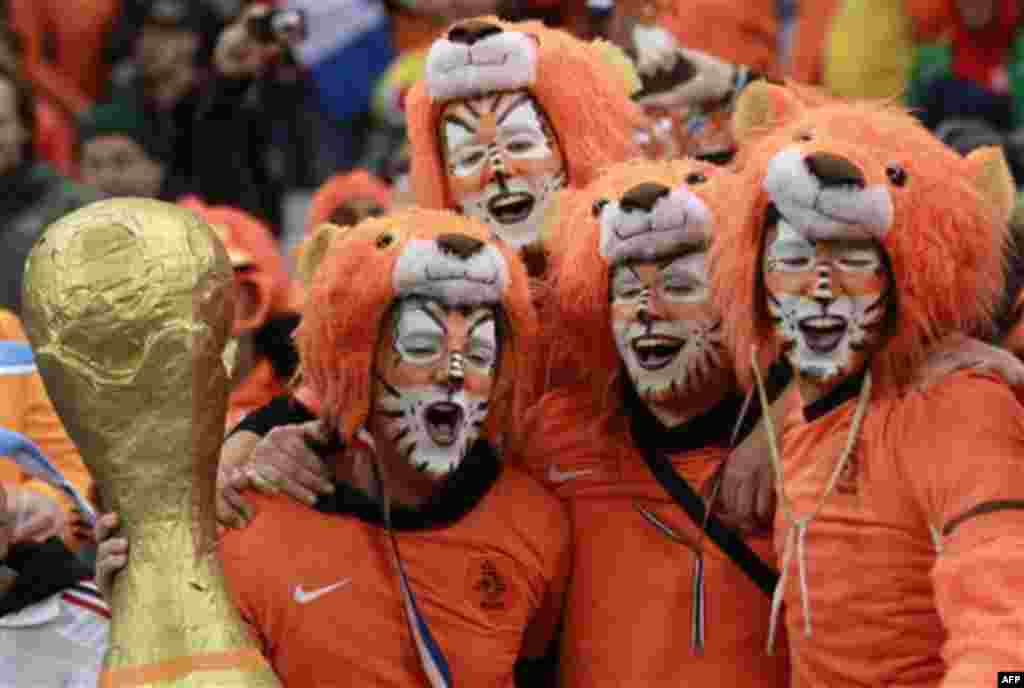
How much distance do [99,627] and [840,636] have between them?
118 centimetres

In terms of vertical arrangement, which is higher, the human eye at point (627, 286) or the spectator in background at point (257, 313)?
the human eye at point (627, 286)

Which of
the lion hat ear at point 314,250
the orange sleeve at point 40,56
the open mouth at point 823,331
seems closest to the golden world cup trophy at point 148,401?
the lion hat ear at point 314,250

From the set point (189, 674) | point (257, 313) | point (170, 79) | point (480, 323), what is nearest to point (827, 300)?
point (480, 323)

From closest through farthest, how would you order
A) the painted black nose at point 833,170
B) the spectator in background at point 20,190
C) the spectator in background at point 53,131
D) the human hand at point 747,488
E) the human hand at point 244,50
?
the painted black nose at point 833,170
the human hand at point 747,488
the human hand at point 244,50
the spectator in background at point 20,190
the spectator in background at point 53,131

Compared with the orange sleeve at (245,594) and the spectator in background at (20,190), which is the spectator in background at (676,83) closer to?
the orange sleeve at (245,594)

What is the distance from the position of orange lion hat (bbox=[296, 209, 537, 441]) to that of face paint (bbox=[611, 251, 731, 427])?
16 cm

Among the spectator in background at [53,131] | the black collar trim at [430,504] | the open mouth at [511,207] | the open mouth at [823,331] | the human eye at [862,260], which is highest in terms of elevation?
the human eye at [862,260]

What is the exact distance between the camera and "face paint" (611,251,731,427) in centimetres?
362

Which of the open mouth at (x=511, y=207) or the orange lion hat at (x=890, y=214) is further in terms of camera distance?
the open mouth at (x=511, y=207)

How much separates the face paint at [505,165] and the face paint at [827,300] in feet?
2.31

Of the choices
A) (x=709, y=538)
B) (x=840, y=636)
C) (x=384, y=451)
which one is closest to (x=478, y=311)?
(x=384, y=451)

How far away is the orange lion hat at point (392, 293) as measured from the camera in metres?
3.51

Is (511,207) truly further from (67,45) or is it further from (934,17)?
(67,45)

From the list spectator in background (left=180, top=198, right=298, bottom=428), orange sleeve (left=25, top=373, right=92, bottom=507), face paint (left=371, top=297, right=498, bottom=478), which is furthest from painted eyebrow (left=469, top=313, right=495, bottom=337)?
spectator in background (left=180, top=198, right=298, bottom=428)
